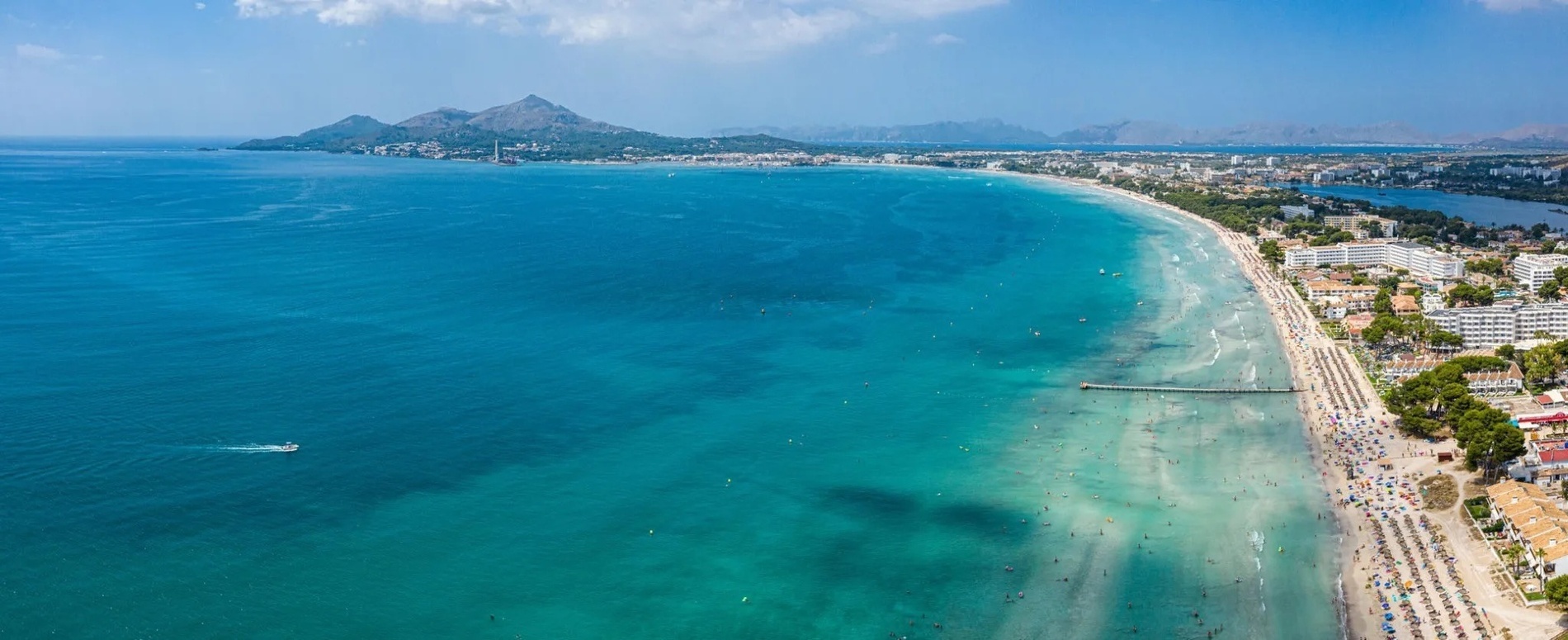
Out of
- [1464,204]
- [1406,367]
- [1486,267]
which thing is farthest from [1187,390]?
[1464,204]

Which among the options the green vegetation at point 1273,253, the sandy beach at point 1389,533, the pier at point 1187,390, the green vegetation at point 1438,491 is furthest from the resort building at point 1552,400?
the green vegetation at point 1273,253

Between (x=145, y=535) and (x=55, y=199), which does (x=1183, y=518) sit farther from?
(x=55, y=199)

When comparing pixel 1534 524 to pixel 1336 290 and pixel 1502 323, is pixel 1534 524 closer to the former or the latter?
pixel 1502 323

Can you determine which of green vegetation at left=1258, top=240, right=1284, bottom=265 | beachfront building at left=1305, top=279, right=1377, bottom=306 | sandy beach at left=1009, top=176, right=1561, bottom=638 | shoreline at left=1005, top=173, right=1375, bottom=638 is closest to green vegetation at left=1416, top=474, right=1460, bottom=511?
sandy beach at left=1009, top=176, right=1561, bottom=638

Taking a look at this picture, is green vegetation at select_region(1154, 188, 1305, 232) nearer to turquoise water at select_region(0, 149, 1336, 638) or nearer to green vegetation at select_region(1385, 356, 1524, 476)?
turquoise water at select_region(0, 149, 1336, 638)

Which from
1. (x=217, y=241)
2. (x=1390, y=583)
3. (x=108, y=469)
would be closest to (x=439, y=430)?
(x=108, y=469)

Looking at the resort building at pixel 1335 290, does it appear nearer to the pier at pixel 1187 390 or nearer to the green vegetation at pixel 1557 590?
the pier at pixel 1187 390

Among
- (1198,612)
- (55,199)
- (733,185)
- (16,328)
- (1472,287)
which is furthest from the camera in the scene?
(733,185)
